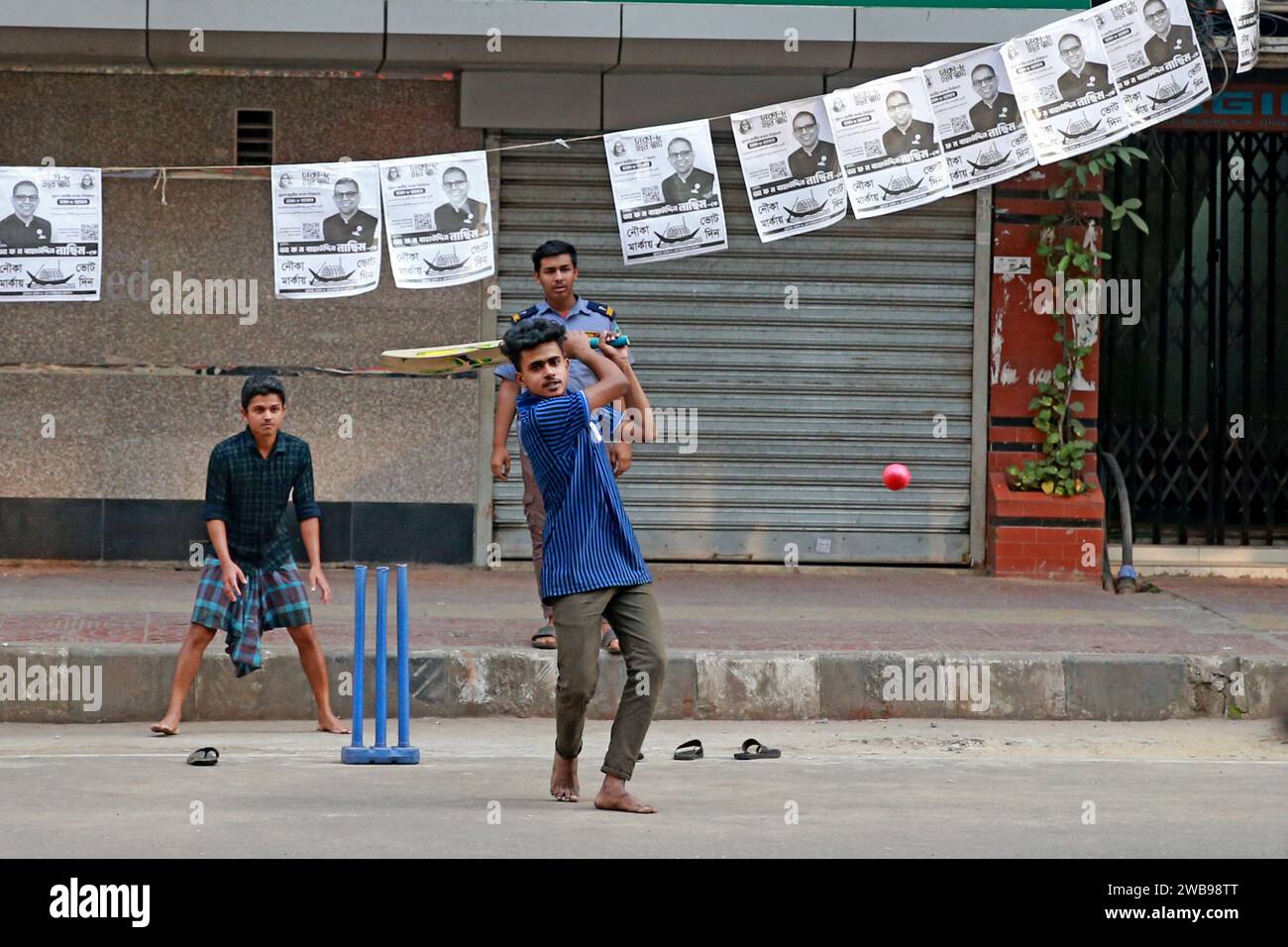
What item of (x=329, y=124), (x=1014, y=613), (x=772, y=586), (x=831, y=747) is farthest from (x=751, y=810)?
(x=329, y=124)

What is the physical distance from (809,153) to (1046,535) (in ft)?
10.0

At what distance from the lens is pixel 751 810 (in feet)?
21.2

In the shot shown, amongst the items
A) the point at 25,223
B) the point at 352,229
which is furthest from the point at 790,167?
the point at 25,223

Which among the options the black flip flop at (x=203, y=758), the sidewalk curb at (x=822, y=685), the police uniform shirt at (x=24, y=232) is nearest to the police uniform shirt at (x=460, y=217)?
the police uniform shirt at (x=24, y=232)

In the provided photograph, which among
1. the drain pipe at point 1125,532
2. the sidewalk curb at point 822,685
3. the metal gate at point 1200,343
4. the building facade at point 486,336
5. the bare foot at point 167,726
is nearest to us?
the bare foot at point 167,726

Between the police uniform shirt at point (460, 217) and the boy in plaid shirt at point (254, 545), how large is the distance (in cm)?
→ 349

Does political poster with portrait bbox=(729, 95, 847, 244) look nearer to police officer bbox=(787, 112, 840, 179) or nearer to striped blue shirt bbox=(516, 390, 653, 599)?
police officer bbox=(787, 112, 840, 179)

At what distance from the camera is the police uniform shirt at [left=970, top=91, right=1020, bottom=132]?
11.6 m

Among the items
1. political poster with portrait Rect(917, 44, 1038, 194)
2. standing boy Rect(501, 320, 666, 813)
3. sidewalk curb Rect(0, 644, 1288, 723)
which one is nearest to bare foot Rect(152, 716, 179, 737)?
sidewalk curb Rect(0, 644, 1288, 723)

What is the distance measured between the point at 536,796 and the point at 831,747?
80.1 inches

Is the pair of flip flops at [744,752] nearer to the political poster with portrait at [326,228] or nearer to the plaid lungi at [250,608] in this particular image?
the plaid lungi at [250,608]

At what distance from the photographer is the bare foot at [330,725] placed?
857 centimetres

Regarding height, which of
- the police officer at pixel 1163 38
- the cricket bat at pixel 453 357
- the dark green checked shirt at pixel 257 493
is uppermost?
the police officer at pixel 1163 38

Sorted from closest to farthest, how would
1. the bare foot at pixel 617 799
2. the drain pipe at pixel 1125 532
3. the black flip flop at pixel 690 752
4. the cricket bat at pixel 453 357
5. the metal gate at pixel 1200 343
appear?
the bare foot at pixel 617 799
the black flip flop at pixel 690 752
the cricket bat at pixel 453 357
the drain pipe at pixel 1125 532
the metal gate at pixel 1200 343
